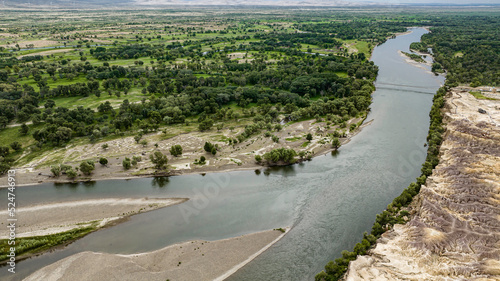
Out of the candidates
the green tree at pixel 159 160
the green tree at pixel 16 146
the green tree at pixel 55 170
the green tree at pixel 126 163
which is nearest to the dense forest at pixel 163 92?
the green tree at pixel 16 146

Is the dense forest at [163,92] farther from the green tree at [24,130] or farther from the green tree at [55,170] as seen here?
the green tree at [55,170]

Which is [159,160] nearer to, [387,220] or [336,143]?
[336,143]

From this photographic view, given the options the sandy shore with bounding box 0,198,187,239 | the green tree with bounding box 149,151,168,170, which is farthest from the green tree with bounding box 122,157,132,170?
the sandy shore with bounding box 0,198,187,239

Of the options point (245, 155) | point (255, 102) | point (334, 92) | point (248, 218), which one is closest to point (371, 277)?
point (248, 218)

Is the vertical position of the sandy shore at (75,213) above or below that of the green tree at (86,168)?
below

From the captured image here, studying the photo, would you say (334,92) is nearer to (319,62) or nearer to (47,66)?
(319,62)
